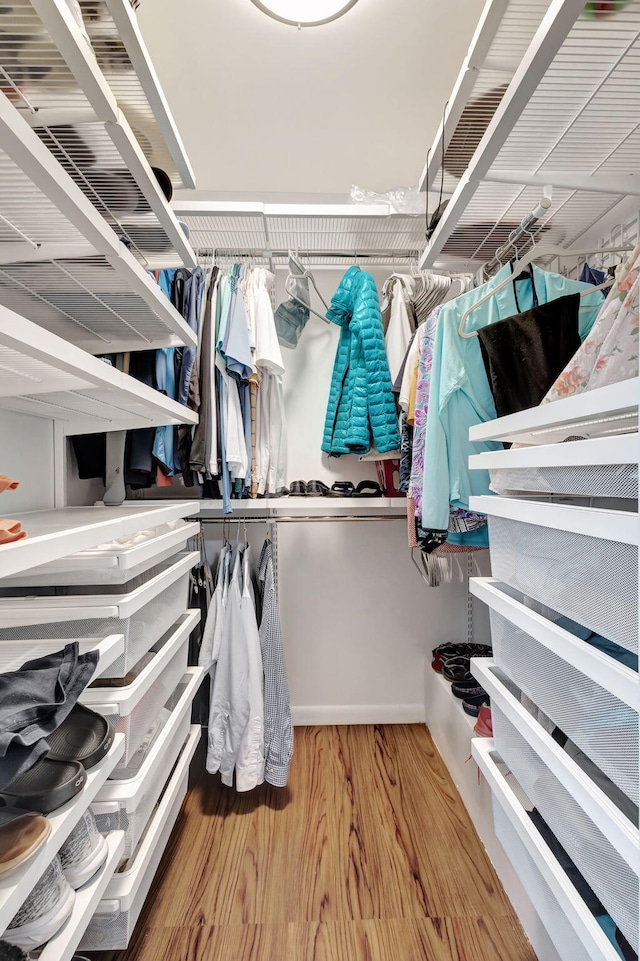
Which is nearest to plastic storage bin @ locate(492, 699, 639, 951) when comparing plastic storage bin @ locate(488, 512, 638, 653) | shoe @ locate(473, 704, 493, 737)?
plastic storage bin @ locate(488, 512, 638, 653)

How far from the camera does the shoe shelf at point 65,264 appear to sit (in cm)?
64

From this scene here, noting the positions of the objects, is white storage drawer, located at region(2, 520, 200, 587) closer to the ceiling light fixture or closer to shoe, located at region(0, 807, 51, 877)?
shoe, located at region(0, 807, 51, 877)

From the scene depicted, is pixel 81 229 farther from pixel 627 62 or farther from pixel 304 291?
pixel 304 291

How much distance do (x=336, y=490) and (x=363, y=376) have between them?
1.57ft

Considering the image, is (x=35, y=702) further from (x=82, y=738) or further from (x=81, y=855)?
(x=81, y=855)

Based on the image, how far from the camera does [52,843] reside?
0.62 metres

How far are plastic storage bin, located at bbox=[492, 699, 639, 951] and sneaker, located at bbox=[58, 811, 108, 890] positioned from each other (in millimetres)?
733

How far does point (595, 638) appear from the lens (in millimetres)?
804

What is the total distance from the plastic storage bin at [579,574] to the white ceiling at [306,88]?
1.48 meters

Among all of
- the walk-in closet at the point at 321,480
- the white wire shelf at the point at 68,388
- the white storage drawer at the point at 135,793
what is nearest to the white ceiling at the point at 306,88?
the walk-in closet at the point at 321,480

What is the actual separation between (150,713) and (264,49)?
1.88 m

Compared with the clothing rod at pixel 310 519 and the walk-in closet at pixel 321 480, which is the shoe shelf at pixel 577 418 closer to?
the walk-in closet at pixel 321 480

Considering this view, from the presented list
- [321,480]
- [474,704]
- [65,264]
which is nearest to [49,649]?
[65,264]

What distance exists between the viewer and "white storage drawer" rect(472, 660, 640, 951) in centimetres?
54
